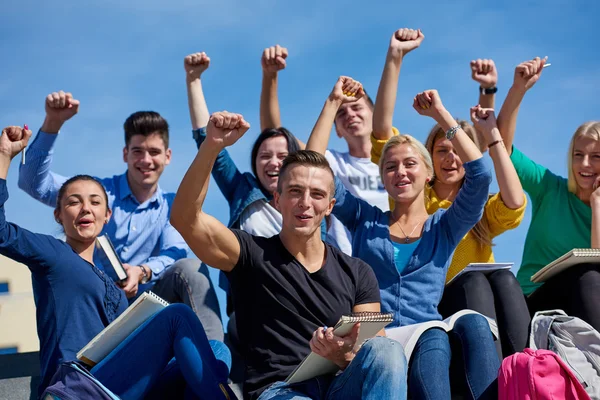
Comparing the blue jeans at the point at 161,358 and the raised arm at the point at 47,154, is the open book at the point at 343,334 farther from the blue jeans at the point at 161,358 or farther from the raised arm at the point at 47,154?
the raised arm at the point at 47,154

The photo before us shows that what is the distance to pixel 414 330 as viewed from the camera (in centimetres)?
342

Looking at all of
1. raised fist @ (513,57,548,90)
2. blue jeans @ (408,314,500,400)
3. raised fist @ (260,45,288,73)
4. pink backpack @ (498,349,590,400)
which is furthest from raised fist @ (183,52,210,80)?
pink backpack @ (498,349,590,400)

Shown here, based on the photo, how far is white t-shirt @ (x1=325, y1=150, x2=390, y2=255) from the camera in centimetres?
475

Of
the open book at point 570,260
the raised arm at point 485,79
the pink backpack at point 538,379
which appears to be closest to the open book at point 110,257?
the pink backpack at point 538,379

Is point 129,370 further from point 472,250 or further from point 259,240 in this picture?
point 472,250

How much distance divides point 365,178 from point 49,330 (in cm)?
221

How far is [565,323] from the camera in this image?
3.48 metres

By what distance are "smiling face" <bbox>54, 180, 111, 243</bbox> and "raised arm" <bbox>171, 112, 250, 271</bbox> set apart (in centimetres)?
92

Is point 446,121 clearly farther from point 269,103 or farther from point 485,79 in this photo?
point 269,103

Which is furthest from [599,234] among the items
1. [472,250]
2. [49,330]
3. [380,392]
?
[49,330]

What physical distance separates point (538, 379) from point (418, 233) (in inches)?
41.6

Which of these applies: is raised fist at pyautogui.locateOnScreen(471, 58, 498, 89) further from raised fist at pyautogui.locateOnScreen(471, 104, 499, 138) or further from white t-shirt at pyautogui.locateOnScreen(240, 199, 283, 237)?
white t-shirt at pyautogui.locateOnScreen(240, 199, 283, 237)

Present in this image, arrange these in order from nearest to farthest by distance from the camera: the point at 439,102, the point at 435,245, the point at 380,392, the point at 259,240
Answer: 1. the point at 380,392
2. the point at 259,240
3. the point at 435,245
4. the point at 439,102

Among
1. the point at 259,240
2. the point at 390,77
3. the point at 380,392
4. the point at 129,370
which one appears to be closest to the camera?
the point at 380,392
